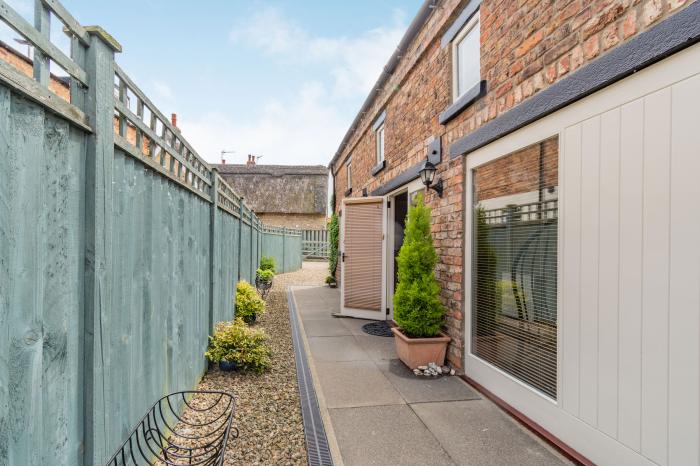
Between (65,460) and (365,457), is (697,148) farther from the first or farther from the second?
(65,460)

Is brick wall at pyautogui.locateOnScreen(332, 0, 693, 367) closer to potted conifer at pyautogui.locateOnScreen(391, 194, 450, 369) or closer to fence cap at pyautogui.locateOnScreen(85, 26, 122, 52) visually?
potted conifer at pyautogui.locateOnScreen(391, 194, 450, 369)

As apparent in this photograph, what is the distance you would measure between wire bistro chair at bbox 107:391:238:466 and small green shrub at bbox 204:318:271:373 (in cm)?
53

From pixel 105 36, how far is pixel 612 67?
266 centimetres

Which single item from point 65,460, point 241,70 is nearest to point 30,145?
point 65,460

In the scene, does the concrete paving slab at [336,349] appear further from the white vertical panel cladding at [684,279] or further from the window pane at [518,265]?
the white vertical panel cladding at [684,279]

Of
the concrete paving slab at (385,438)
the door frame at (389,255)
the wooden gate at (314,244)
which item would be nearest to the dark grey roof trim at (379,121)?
the door frame at (389,255)

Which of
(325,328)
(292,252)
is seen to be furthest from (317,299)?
(292,252)

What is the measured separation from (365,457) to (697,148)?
255cm

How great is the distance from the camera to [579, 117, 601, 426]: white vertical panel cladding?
237cm

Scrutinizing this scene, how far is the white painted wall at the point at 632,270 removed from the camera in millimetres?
1832

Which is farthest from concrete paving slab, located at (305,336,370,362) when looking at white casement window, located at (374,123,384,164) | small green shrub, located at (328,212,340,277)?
small green shrub, located at (328,212,340,277)

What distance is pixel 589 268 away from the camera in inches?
95.5

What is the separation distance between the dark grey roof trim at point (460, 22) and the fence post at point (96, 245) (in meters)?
3.61

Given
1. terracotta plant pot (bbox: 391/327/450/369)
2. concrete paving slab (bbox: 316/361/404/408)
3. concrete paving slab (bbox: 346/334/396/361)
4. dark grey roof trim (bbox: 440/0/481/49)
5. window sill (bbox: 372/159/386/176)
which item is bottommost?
concrete paving slab (bbox: 346/334/396/361)
